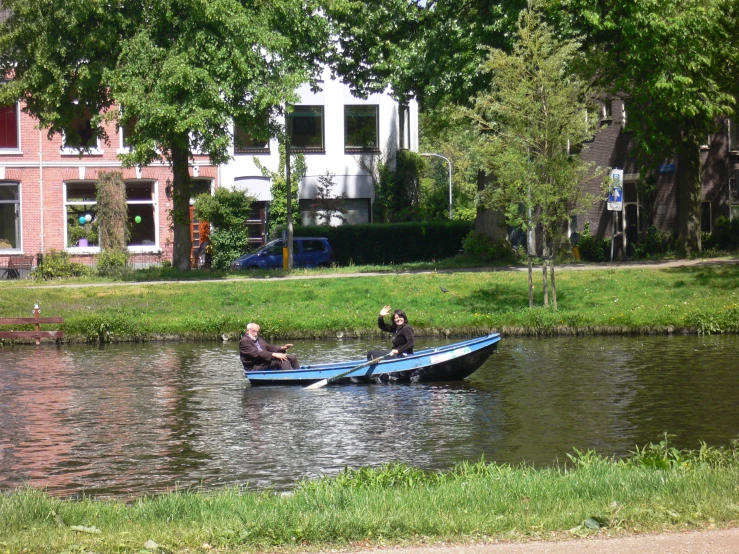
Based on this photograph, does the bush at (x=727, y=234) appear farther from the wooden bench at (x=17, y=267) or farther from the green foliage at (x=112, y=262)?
the wooden bench at (x=17, y=267)

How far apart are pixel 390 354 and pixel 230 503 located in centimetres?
1171

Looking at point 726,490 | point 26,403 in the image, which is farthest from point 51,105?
point 726,490

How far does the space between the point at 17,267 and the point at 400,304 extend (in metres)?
21.0

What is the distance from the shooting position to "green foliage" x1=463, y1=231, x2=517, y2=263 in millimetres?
37469

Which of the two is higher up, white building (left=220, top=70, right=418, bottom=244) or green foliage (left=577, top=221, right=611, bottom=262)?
white building (left=220, top=70, right=418, bottom=244)

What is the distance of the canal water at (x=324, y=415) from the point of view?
1370 centimetres

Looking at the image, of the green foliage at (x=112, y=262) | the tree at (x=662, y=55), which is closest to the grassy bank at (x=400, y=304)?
the green foliage at (x=112, y=262)

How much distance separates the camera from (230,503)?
9672 millimetres

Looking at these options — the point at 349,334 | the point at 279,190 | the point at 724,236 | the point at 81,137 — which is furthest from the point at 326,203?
the point at 349,334

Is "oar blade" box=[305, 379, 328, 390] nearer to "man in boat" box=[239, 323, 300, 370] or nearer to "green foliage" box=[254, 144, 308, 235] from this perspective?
"man in boat" box=[239, 323, 300, 370]

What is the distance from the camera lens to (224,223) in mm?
45438

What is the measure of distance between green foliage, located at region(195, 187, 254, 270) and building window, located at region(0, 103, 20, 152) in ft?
29.5

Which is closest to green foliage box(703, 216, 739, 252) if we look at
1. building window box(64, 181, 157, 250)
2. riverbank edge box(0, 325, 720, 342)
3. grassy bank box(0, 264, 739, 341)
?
grassy bank box(0, 264, 739, 341)

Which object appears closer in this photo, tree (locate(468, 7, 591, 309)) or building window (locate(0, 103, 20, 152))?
tree (locate(468, 7, 591, 309))
